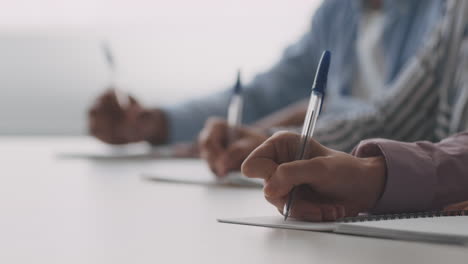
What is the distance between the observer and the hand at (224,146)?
2.85 ft

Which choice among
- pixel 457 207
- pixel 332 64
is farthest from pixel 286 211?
pixel 332 64

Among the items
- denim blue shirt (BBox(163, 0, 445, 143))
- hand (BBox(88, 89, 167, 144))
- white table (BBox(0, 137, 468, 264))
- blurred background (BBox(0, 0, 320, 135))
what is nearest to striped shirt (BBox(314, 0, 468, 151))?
denim blue shirt (BBox(163, 0, 445, 143))

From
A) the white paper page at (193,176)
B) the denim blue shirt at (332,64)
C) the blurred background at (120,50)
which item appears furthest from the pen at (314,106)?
the blurred background at (120,50)

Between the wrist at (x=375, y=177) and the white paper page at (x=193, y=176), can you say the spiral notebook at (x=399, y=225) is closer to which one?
the wrist at (x=375, y=177)

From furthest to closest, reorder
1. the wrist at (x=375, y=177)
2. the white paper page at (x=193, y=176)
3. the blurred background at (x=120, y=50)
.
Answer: the blurred background at (x=120, y=50) → the white paper page at (x=193, y=176) → the wrist at (x=375, y=177)

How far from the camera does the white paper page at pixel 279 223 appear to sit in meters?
0.46

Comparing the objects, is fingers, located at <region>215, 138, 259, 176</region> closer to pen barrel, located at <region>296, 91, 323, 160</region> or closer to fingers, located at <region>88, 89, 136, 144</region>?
pen barrel, located at <region>296, 91, 323, 160</region>

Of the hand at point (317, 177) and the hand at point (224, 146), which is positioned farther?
the hand at point (224, 146)

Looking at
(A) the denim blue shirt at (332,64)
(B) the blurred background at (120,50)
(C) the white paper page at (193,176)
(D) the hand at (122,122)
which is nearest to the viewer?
(C) the white paper page at (193,176)

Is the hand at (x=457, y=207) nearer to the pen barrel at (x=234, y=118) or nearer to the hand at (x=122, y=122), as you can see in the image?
the pen barrel at (x=234, y=118)

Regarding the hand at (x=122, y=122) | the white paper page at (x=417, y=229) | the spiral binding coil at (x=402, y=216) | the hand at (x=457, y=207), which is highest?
the white paper page at (x=417, y=229)

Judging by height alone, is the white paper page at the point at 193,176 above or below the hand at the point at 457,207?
below

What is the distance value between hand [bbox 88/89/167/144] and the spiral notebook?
3.39 ft

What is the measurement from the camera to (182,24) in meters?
2.62
